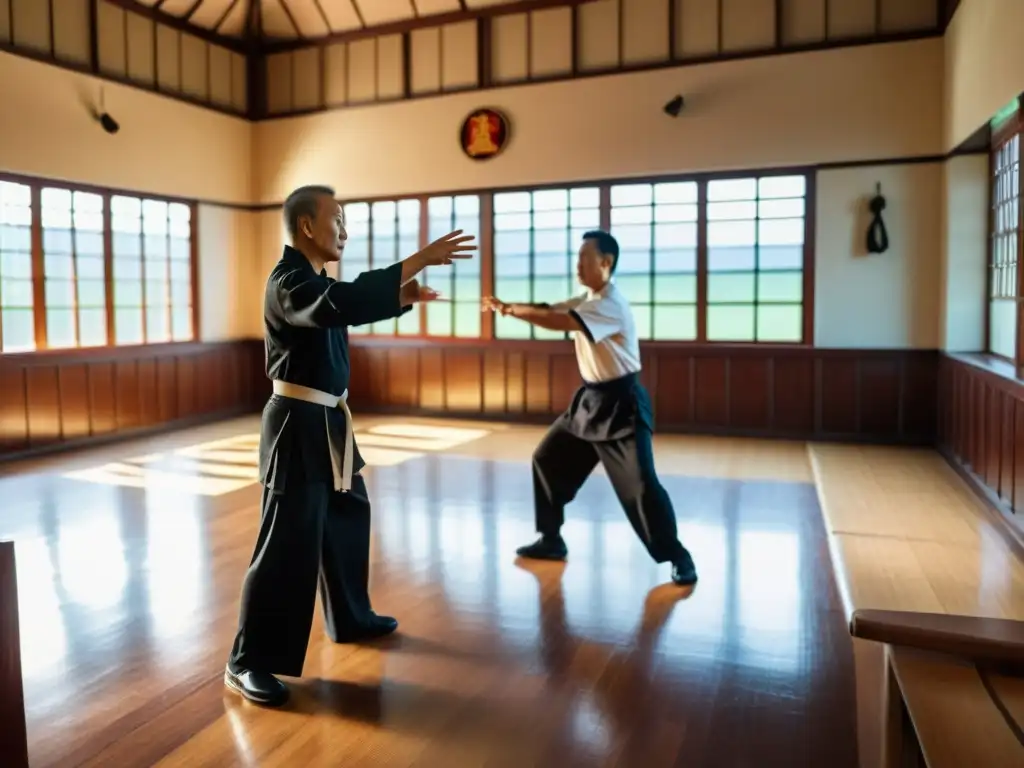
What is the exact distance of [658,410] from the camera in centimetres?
751

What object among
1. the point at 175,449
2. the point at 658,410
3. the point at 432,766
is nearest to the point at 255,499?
the point at 175,449

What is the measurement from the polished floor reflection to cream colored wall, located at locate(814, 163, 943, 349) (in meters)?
2.33

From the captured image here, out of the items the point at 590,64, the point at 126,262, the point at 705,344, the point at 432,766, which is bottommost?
the point at 432,766

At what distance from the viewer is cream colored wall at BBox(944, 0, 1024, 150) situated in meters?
4.42

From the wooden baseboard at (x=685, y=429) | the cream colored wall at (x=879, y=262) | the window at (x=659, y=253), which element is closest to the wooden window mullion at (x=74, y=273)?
the wooden baseboard at (x=685, y=429)

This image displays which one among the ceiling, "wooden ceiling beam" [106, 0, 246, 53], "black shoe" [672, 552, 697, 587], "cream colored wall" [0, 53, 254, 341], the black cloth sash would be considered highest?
the ceiling

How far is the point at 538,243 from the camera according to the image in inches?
310

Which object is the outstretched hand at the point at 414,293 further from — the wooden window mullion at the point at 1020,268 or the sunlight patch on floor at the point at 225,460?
the wooden window mullion at the point at 1020,268

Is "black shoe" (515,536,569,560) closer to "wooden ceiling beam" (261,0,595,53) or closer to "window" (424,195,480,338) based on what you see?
"window" (424,195,480,338)

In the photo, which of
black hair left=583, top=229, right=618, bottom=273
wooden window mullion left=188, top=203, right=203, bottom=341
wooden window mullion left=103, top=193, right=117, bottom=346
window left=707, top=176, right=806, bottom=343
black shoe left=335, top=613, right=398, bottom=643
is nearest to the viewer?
black shoe left=335, top=613, right=398, bottom=643

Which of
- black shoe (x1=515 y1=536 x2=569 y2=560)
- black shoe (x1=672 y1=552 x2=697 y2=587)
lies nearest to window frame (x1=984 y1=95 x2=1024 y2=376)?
black shoe (x1=672 y1=552 x2=697 y2=587)

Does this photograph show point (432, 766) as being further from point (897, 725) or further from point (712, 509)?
point (712, 509)

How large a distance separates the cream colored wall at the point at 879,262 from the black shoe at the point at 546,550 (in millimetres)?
3903

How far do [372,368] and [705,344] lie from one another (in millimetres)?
3318
